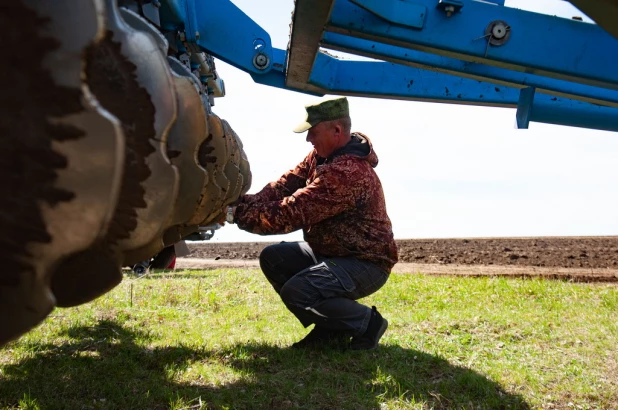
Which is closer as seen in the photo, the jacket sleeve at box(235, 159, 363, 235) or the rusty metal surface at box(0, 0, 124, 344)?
the rusty metal surface at box(0, 0, 124, 344)

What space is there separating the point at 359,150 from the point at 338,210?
0.46 meters

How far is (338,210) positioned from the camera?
416 cm

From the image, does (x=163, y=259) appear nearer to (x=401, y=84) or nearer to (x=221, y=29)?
(x=221, y=29)

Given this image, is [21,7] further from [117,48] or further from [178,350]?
[178,350]

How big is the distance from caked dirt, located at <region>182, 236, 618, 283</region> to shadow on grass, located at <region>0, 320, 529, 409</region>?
17.4 ft

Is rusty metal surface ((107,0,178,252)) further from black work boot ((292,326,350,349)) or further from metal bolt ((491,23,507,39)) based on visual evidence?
black work boot ((292,326,350,349))

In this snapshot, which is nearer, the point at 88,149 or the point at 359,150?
the point at 88,149

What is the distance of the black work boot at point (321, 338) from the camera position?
4.28 m

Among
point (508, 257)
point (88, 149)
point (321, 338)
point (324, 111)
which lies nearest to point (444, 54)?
point (324, 111)

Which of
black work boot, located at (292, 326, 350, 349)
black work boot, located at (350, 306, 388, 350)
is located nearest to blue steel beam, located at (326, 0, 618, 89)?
black work boot, located at (350, 306, 388, 350)

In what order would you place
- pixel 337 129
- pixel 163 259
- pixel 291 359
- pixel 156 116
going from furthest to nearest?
pixel 163 259 < pixel 337 129 < pixel 291 359 < pixel 156 116

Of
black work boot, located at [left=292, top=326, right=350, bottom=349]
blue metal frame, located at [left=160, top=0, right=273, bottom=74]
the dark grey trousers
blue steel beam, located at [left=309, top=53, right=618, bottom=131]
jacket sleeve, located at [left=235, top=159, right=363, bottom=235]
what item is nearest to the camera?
jacket sleeve, located at [left=235, top=159, right=363, bottom=235]

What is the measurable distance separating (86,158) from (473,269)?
9.23 m

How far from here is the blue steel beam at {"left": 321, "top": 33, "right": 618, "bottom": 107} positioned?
3680 millimetres
